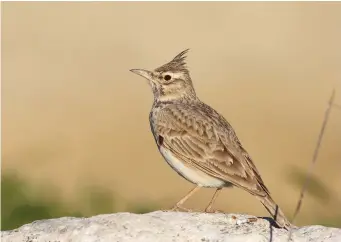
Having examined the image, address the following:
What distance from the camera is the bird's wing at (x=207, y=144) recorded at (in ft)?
30.6

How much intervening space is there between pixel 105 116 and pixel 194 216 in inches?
317

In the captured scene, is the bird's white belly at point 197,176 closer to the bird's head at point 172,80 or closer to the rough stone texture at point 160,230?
the bird's head at point 172,80

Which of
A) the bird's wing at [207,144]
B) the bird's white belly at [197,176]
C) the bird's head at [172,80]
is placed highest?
the bird's head at [172,80]

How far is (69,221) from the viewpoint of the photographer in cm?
808

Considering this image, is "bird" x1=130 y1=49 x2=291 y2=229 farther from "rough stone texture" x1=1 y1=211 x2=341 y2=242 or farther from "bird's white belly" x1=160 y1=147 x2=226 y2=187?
"rough stone texture" x1=1 y1=211 x2=341 y2=242

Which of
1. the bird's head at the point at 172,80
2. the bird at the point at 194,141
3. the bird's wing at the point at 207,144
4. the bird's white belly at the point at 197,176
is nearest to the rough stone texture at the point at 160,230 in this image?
the bird at the point at 194,141

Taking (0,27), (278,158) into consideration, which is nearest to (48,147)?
(278,158)

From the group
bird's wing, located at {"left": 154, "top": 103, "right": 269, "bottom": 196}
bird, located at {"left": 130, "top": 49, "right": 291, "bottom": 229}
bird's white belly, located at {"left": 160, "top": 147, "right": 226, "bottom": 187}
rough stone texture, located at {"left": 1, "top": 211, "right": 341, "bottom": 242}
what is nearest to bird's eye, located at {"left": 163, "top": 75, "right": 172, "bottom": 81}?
bird, located at {"left": 130, "top": 49, "right": 291, "bottom": 229}

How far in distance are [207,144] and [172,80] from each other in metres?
1.27

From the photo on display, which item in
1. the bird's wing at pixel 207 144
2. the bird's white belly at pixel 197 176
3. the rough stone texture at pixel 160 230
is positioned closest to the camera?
the rough stone texture at pixel 160 230

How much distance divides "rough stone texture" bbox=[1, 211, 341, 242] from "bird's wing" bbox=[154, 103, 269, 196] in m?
1.06

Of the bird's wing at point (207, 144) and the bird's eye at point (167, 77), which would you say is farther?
the bird's eye at point (167, 77)

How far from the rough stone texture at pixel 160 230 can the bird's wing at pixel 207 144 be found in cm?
106

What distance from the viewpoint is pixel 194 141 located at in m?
9.94
